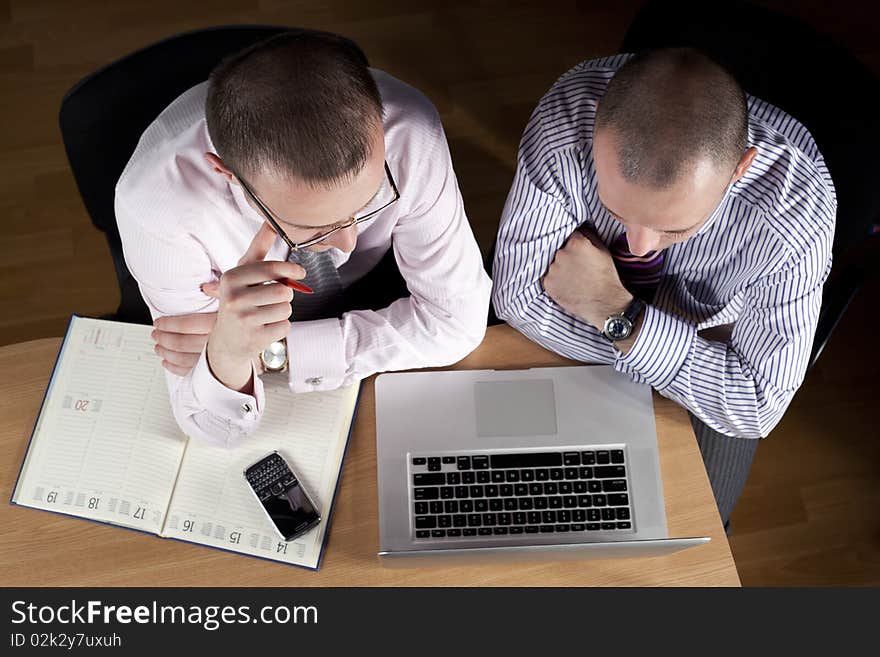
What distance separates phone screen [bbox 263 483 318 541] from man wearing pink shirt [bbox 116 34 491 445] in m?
0.14

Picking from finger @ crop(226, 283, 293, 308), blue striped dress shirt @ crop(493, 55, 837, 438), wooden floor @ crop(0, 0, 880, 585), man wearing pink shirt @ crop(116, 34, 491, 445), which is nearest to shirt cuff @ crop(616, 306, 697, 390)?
blue striped dress shirt @ crop(493, 55, 837, 438)

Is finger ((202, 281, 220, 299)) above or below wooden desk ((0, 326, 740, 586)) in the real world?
above

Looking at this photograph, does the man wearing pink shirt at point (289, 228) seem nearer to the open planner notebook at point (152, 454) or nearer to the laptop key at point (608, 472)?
the open planner notebook at point (152, 454)

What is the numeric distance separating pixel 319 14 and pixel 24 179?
Answer: 1.06m

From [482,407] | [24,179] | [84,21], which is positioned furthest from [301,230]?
[84,21]

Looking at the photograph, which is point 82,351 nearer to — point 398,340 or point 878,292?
point 398,340

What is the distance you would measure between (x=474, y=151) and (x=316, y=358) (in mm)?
1330

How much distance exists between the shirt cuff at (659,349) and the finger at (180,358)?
2.41 ft

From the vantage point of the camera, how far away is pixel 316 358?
4.70ft

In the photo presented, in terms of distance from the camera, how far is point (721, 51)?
1486 millimetres

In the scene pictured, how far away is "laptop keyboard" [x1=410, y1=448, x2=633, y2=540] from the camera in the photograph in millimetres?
1379

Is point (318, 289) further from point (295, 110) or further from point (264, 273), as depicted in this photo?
point (295, 110)

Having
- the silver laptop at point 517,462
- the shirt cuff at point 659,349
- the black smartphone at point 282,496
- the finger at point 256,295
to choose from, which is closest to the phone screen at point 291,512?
the black smartphone at point 282,496

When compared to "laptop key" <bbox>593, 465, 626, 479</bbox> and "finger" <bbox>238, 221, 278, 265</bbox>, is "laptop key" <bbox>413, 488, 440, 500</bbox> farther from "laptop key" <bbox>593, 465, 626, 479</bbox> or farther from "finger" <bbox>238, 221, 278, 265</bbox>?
"finger" <bbox>238, 221, 278, 265</bbox>
